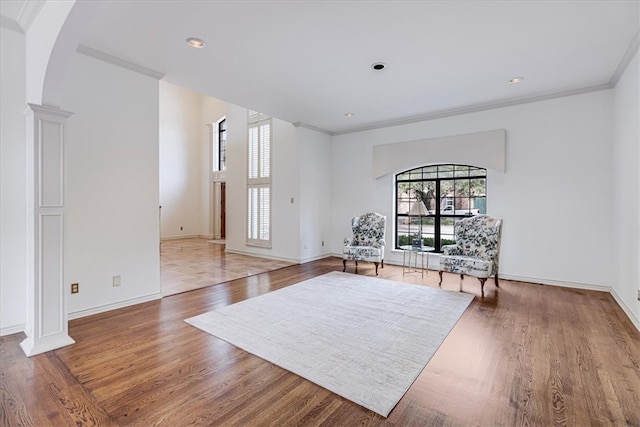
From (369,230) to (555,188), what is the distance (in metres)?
2.92

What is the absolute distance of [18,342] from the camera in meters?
2.65

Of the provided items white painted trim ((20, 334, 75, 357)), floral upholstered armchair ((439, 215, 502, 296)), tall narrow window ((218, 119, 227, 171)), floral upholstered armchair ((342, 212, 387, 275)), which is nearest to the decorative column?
white painted trim ((20, 334, 75, 357))

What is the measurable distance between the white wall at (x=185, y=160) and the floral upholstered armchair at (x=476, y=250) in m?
8.22

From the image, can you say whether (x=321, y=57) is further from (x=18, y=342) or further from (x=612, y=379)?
(x=18, y=342)

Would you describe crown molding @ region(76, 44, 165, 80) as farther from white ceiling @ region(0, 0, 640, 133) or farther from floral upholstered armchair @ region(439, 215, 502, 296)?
floral upholstered armchair @ region(439, 215, 502, 296)

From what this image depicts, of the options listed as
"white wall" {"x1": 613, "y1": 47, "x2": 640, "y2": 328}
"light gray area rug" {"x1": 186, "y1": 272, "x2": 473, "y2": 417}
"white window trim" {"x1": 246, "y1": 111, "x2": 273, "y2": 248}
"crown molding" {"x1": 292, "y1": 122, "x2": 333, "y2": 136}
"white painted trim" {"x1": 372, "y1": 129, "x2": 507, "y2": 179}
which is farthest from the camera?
"white window trim" {"x1": 246, "y1": 111, "x2": 273, "y2": 248}

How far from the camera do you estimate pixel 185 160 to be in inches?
410

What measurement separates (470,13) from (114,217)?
4.08m

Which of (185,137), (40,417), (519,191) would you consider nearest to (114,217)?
(40,417)

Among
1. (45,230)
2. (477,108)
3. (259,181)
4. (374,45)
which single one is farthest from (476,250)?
(45,230)

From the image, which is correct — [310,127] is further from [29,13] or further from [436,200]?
[29,13]

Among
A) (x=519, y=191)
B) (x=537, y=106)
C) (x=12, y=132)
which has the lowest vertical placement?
(x=519, y=191)

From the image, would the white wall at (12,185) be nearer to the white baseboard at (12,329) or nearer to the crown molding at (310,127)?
the white baseboard at (12,329)

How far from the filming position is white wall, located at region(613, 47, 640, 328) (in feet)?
10.2
